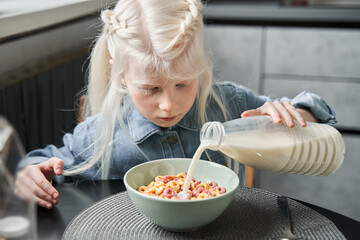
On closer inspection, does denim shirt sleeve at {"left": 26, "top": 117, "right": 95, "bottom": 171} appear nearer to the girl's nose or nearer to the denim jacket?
the denim jacket

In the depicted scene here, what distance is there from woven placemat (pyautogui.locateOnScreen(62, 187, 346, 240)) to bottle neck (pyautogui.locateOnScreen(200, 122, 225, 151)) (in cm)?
13

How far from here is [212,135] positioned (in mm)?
920

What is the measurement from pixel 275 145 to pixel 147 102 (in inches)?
12.1

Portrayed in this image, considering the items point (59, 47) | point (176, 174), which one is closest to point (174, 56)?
point (176, 174)

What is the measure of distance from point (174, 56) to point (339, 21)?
152cm

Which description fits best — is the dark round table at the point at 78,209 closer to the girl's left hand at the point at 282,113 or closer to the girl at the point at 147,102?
the girl at the point at 147,102

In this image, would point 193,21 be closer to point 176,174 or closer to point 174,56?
point 174,56

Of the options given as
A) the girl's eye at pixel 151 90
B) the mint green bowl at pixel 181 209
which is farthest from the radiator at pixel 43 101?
the mint green bowl at pixel 181 209

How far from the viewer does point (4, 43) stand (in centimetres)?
151

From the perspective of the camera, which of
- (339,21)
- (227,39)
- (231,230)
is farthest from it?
(227,39)

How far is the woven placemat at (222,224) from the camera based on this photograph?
0.84 m

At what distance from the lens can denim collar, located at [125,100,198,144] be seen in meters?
1.27

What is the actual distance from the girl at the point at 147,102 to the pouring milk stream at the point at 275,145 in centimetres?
3

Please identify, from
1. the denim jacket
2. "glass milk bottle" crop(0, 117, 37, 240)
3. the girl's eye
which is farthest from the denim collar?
"glass milk bottle" crop(0, 117, 37, 240)
